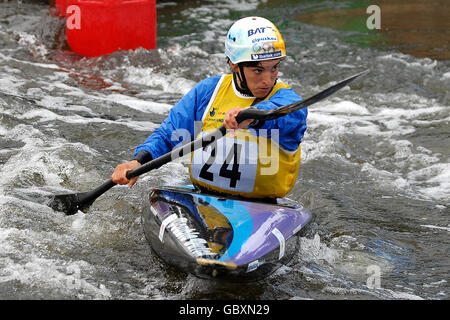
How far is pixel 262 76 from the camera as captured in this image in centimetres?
388

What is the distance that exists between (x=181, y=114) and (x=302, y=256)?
117cm

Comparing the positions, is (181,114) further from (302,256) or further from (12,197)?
(12,197)

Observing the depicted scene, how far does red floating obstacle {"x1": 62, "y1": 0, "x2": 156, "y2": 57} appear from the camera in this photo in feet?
27.2

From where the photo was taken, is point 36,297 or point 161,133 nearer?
point 36,297

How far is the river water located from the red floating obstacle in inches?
7.2

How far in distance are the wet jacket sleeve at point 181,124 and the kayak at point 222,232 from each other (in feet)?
0.85

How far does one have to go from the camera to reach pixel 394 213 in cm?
508

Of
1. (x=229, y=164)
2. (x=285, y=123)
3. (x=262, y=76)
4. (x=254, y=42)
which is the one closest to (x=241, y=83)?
(x=262, y=76)

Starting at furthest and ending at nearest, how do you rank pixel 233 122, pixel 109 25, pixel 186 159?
1. pixel 109 25
2. pixel 186 159
3. pixel 233 122

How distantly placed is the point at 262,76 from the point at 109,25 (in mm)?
4956

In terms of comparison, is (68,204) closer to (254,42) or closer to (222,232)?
(222,232)

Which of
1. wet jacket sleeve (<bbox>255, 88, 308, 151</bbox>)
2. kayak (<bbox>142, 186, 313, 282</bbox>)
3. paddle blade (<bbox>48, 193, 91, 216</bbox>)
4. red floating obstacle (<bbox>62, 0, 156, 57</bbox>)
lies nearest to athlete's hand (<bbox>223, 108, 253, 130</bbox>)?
wet jacket sleeve (<bbox>255, 88, 308, 151</bbox>)

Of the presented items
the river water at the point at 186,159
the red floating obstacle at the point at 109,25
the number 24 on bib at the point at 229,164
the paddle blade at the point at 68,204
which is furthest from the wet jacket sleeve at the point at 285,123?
the red floating obstacle at the point at 109,25

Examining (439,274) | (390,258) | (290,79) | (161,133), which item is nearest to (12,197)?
(161,133)
